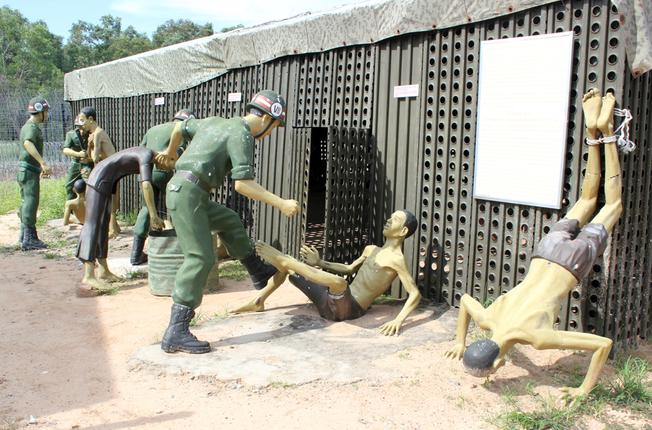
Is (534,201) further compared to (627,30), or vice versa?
(534,201)

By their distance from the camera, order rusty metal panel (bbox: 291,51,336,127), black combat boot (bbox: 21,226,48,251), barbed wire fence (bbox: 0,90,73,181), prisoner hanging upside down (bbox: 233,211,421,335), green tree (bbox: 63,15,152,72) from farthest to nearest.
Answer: green tree (bbox: 63,15,152,72) < barbed wire fence (bbox: 0,90,73,181) < black combat boot (bbox: 21,226,48,251) < rusty metal panel (bbox: 291,51,336,127) < prisoner hanging upside down (bbox: 233,211,421,335)

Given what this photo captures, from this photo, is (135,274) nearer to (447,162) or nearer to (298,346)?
(298,346)

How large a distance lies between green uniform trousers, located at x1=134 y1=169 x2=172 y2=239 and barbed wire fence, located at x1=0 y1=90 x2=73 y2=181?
391 inches

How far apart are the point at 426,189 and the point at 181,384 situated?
2974 millimetres

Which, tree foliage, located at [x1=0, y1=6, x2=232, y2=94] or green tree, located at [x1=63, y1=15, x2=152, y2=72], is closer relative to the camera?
tree foliage, located at [x1=0, y1=6, x2=232, y2=94]

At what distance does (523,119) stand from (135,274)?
16.3ft

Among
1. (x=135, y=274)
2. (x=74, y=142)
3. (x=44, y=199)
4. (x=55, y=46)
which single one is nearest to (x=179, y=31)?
(x=55, y=46)

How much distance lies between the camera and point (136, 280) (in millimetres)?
7461

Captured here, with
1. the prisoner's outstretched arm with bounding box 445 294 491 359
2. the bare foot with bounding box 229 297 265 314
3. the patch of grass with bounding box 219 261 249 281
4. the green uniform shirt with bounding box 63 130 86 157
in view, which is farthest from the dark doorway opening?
the prisoner's outstretched arm with bounding box 445 294 491 359

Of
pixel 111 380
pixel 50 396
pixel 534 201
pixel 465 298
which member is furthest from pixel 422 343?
pixel 50 396

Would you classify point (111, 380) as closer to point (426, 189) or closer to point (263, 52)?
point (426, 189)

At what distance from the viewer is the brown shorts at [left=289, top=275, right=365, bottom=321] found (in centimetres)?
542

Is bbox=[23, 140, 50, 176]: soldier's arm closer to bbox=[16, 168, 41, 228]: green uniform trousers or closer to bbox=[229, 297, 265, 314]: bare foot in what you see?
bbox=[16, 168, 41, 228]: green uniform trousers

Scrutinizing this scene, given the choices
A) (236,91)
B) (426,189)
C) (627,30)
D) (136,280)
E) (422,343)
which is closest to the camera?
(627,30)
